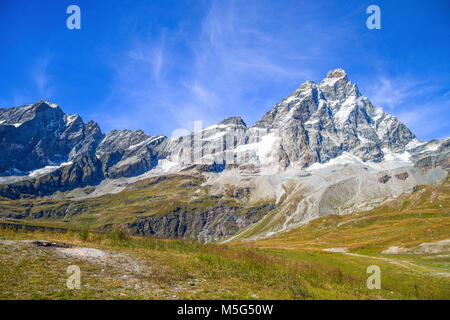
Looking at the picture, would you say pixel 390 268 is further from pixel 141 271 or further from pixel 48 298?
pixel 48 298

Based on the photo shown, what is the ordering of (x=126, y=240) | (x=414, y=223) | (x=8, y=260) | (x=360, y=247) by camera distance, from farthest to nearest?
(x=414, y=223)
(x=360, y=247)
(x=126, y=240)
(x=8, y=260)

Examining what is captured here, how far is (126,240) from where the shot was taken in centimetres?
3384

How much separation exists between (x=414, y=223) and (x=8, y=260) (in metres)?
135

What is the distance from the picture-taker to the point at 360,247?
85688 millimetres
